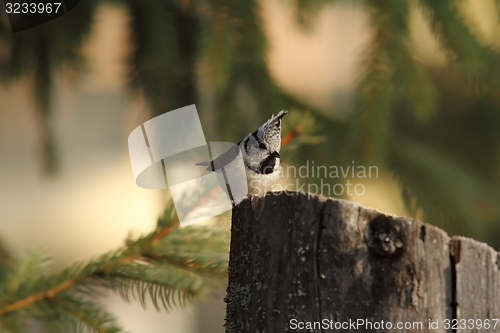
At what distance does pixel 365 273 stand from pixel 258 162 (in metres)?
0.37

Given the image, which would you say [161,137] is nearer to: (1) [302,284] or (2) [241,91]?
(2) [241,91]

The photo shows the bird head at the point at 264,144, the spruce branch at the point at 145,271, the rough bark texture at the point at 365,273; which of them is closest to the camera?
the rough bark texture at the point at 365,273

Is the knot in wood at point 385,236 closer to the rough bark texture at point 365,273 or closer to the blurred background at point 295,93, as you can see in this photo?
the rough bark texture at point 365,273

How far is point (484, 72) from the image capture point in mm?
1175

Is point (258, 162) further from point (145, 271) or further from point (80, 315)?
point (80, 315)

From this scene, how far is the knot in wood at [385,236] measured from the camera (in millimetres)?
533

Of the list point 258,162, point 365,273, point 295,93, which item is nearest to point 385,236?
point 365,273

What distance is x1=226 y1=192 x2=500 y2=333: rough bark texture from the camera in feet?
1.75

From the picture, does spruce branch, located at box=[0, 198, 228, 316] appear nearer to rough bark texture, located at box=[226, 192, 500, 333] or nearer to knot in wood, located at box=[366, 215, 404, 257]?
rough bark texture, located at box=[226, 192, 500, 333]

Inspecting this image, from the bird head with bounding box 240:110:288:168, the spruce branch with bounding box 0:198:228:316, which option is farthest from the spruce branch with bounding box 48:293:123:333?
the bird head with bounding box 240:110:288:168

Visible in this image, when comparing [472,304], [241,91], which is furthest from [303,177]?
[472,304]

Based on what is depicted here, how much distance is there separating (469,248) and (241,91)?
2.62 ft

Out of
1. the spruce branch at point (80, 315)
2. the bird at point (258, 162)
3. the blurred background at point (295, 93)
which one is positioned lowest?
the spruce branch at point (80, 315)

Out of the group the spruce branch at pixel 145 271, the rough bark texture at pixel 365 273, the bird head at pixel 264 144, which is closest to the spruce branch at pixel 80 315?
the spruce branch at pixel 145 271
